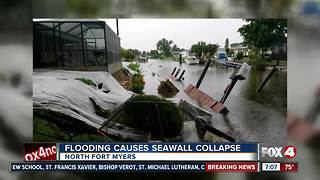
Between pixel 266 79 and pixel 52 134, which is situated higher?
pixel 266 79

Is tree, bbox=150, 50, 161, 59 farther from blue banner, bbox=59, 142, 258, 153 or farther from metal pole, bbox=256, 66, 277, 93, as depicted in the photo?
metal pole, bbox=256, 66, 277, 93

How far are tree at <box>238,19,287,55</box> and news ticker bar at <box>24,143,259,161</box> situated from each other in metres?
0.87

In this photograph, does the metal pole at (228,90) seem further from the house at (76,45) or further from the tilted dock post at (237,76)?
the house at (76,45)

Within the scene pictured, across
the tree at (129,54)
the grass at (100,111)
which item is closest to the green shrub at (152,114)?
the grass at (100,111)

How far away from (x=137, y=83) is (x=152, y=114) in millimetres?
291

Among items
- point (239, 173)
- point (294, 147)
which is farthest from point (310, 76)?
point (239, 173)

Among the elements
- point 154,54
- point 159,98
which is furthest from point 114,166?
point 154,54

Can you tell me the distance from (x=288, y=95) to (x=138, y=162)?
138 centimetres

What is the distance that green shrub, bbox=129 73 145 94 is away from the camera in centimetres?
362

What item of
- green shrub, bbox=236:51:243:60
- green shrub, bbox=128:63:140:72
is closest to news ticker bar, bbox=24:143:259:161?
green shrub, bbox=128:63:140:72

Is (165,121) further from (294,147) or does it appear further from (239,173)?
(294,147)

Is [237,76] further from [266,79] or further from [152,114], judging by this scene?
[152,114]

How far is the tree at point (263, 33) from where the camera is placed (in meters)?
3.52

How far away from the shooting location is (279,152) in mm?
3625
